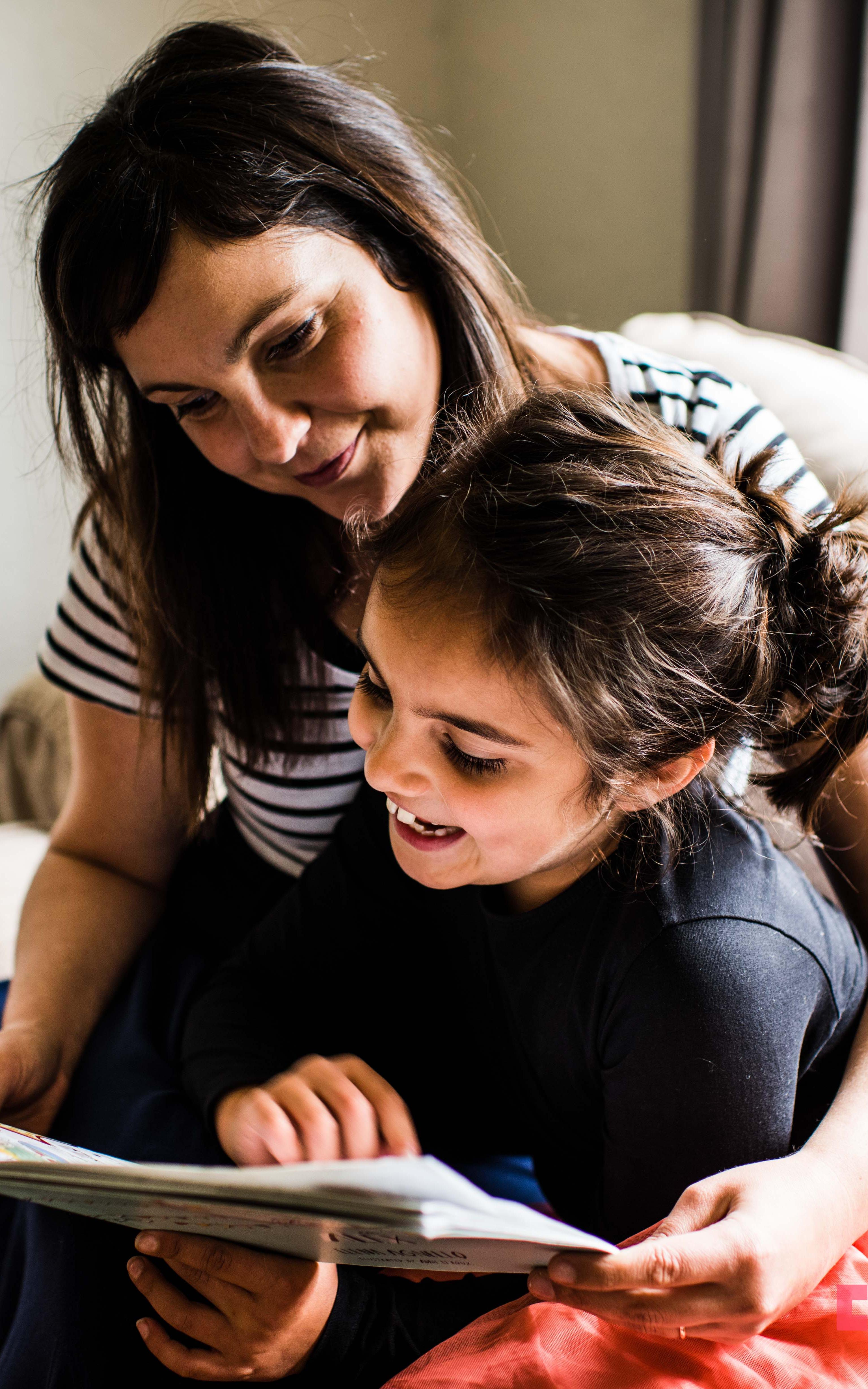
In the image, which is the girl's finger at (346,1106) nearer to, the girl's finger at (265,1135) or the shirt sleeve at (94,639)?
the girl's finger at (265,1135)


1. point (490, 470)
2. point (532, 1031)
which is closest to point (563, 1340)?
point (532, 1031)

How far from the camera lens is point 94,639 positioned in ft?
3.63

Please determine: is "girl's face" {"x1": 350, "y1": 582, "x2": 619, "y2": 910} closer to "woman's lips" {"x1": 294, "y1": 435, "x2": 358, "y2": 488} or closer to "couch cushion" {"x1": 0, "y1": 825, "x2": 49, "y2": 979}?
"woman's lips" {"x1": 294, "y1": 435, "x2": 358, "y2": 488}

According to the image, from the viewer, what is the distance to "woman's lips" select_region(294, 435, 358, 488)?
875 mm

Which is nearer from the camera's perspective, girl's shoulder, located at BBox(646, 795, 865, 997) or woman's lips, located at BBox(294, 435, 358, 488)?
girl's shoulder, located at BBox(646, 795, 865, 997)

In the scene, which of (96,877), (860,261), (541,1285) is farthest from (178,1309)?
(860,261)

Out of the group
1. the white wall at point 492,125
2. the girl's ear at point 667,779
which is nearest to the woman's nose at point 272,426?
the girl's ear at point 667,779

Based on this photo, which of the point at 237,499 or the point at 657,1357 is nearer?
the point at 657,1357

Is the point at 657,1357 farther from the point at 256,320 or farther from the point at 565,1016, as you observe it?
the point at 256,320

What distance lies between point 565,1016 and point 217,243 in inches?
23.4

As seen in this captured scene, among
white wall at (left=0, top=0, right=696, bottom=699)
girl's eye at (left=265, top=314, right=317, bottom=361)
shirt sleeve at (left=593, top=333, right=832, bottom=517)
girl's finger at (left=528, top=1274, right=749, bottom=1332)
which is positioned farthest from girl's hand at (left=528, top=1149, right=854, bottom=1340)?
white wall at (left=0, top=0, right=696, bottom=699)

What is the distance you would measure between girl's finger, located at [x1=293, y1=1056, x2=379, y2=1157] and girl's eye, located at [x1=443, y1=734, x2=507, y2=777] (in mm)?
206

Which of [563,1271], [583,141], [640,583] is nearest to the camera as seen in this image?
[563,1271]

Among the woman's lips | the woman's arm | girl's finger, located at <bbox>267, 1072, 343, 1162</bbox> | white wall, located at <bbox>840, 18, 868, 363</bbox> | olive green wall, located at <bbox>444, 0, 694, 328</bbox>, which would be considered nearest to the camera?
girl's finger, located at <bbox>267, 1072, 343, 1162</bbox>
